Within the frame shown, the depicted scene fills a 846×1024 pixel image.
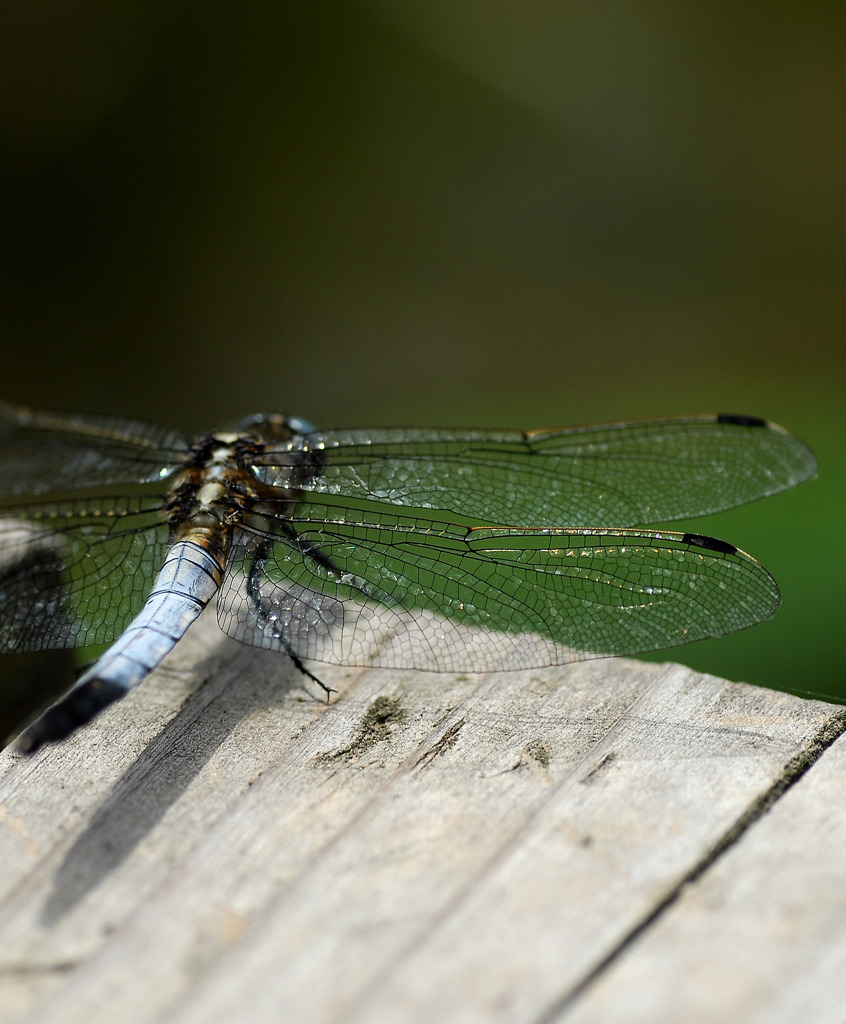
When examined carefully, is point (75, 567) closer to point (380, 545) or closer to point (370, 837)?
point (380, 545)

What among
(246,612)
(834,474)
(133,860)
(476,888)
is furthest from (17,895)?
(834,474)

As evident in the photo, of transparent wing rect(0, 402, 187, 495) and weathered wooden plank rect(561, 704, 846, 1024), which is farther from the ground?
transparent wing rect(0, 402, 187, 495)

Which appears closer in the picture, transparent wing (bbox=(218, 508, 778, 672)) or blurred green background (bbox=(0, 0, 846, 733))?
transparent wing (bbox=(218, 508, 778, 672))

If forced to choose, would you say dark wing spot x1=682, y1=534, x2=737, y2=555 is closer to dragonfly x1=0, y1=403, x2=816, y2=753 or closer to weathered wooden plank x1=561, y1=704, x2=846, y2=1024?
dragonfly x1=0, y1=403, x2=816, y2=753

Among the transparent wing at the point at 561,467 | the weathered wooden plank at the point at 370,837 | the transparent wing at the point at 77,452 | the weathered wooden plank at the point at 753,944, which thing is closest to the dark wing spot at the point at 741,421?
the transparent wing at the point at 561,467

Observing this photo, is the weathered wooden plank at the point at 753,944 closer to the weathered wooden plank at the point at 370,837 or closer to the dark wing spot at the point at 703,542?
the weathered wooden plank at the point at 370,837

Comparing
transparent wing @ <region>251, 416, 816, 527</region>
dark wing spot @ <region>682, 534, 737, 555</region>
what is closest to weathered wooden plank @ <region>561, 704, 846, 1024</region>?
dark wing spot @ <region>682, 534, 737, 555</region>

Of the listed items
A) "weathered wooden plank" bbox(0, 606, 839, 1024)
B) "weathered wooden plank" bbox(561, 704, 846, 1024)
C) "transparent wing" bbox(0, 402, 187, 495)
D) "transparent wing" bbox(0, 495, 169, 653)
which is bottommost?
"weathered wooden plank" bbox(561, 704, 846, 1024)
